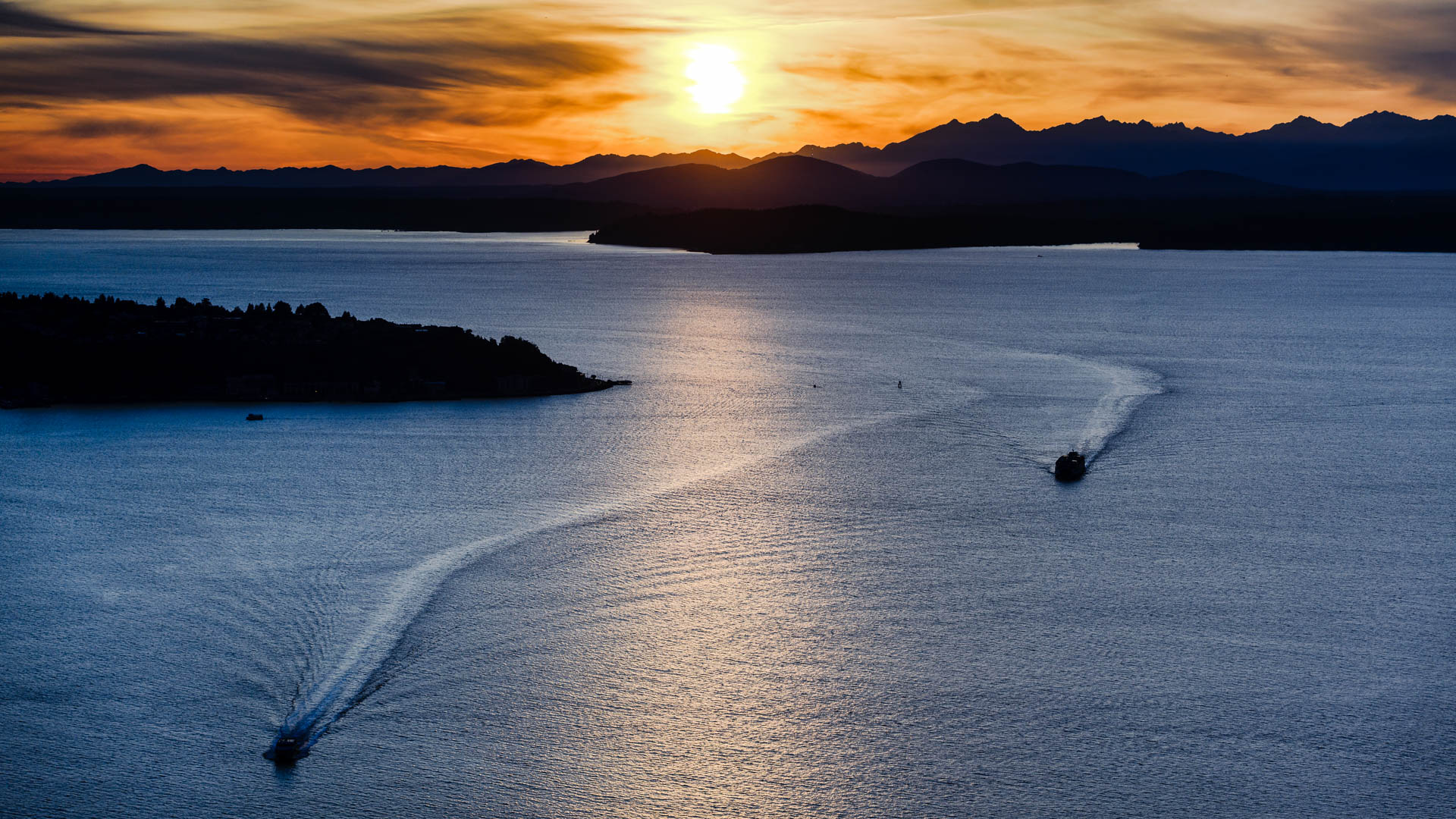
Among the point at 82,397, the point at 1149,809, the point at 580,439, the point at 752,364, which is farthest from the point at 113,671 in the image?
the point at 752,364

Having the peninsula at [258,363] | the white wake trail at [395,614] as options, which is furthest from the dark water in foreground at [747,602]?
the peninsula at [258,363]

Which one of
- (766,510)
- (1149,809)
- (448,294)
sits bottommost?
(1149,809)

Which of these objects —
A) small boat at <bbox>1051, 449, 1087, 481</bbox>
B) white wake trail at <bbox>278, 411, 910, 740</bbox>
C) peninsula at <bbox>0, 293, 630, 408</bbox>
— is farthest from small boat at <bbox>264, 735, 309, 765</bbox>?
peninsula at <bbox>0, 293, 630, 408</bbox>

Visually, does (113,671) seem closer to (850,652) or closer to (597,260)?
(850,652)

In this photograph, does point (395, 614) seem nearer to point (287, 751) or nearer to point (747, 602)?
point (287, 751)

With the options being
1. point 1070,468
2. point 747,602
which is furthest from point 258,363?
point 1070,468

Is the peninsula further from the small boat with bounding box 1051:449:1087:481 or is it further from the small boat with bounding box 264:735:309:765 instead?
the small boat with bounding box 264:735:309:765

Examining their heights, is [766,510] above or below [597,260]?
below
